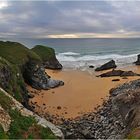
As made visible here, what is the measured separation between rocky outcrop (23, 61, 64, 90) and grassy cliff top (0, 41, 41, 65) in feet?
3.43

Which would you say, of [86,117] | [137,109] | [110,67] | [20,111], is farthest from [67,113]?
[110,67]

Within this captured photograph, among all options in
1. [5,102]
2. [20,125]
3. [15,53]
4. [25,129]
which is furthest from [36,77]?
[25,129]

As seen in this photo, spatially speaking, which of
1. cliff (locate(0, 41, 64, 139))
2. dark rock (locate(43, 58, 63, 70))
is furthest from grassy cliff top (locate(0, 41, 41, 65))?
dark rock (locate(43, 58, 63, 70))

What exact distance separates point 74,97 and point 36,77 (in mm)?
6258

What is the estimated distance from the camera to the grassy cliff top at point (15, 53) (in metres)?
37.4

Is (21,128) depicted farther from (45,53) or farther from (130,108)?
(45,53)

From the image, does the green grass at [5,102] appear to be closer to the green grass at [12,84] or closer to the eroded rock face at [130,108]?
the green grass at [12,84]

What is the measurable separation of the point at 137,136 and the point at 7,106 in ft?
23.5

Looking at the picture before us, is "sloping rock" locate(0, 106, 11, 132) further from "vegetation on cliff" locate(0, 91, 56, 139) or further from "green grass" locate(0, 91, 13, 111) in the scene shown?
"green grass" locate(0, 91, 13, 111)

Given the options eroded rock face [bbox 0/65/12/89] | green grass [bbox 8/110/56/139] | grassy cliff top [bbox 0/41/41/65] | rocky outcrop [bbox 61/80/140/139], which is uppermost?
grassy cliff top [bbox 0/41/41/65]

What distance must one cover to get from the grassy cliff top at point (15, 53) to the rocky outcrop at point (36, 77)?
1.05m

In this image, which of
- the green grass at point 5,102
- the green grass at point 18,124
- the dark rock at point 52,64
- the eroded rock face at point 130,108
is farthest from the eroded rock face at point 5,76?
the dark rock at point 52,64

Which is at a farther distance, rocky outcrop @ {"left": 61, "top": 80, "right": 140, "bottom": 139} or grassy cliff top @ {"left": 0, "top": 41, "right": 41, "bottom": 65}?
grassy cliff top @ {"left": 0, "top": 41, "right": 41, "bottom": 65}

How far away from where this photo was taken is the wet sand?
2955 centimetres
